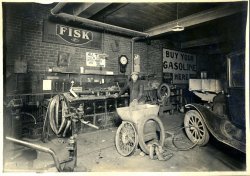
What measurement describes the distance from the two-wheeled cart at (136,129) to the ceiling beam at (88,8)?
8.26ft

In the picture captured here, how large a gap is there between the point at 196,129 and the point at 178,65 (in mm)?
5651

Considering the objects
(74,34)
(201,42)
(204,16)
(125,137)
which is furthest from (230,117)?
(201,42)

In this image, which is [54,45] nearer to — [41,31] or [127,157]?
[41,31]

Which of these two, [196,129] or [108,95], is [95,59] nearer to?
[108,95]

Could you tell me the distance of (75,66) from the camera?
5902 millimetres

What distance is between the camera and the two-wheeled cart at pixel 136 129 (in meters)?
3.85

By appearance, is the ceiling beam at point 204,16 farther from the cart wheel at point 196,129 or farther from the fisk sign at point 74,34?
the cart wheel at point 196,129

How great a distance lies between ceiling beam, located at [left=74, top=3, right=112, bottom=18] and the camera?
453 cm

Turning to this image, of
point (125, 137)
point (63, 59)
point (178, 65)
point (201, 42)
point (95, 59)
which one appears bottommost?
point (125, 137)

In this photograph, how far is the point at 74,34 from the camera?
583 centimetres

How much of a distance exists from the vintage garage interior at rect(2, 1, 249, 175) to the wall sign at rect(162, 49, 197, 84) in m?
0.97

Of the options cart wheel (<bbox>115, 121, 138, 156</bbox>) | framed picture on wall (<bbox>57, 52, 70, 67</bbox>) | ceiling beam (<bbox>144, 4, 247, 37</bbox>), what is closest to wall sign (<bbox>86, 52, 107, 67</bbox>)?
framed picture on wall (<bbox>57, 52, 70, 67</bbox>)

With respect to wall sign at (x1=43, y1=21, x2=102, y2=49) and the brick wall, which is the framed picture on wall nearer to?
the brick wall

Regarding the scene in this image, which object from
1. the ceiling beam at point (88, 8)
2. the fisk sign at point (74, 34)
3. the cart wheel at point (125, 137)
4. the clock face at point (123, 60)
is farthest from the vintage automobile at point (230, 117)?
the fisk sign at point (74, 34)
